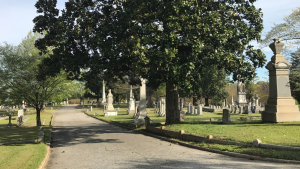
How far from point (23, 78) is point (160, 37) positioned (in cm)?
1447

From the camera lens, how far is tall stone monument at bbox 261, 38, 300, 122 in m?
12.8

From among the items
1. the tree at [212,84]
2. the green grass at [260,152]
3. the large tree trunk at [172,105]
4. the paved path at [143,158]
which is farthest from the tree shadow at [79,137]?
the tree at [212,84]

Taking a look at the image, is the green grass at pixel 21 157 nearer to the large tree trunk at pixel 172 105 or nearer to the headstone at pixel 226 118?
the large tree trunk at pixel 172 105

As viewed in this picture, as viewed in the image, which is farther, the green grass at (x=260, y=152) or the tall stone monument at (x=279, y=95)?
the tall stone monument at (x=279, y=95)

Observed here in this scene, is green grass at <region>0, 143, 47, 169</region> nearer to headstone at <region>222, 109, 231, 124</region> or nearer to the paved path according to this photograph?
the paved path

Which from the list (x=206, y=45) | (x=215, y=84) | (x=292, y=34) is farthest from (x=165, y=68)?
(x=215, y=84)

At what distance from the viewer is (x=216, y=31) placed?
11.2m

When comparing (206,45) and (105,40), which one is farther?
(105,40)

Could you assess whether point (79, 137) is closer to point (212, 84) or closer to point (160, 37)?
point (160, 37)

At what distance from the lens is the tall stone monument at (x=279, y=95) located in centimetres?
1280

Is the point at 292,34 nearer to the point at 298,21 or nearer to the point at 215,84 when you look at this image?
the point at 298,21

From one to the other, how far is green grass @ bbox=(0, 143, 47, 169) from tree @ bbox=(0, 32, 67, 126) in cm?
1017

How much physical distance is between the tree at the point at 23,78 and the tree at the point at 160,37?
5716 millimetres

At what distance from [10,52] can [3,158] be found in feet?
47.8
